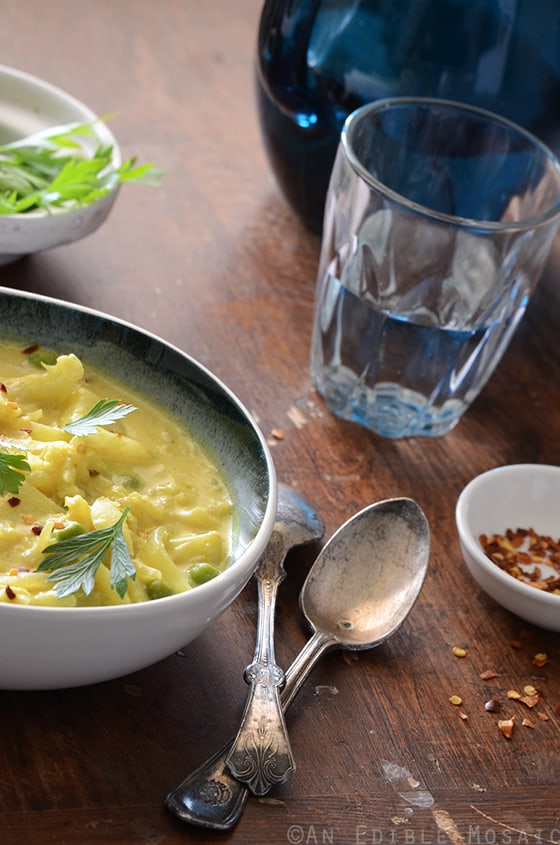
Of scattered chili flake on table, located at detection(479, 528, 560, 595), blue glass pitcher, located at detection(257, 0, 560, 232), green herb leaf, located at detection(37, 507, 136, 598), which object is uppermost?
blue glass pitcher, located at detection(257, 0, 560, 232)

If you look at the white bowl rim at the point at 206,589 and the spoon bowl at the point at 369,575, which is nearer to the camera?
the white bowl rim at the point at 206,589

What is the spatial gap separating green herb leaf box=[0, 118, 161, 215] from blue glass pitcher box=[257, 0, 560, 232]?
1.01 ft

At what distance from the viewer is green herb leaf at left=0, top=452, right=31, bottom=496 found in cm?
125

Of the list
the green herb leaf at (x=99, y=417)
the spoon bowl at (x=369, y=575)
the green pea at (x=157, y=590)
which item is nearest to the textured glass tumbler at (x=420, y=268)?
the spoon bowl at (x=369, y=575)

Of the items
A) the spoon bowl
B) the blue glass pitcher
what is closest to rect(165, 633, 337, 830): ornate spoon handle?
the spoon bowl

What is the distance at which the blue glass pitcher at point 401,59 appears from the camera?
1.94 meters

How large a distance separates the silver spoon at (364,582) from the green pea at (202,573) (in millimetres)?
178

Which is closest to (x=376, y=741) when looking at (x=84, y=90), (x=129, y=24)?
(x=84, y=90)

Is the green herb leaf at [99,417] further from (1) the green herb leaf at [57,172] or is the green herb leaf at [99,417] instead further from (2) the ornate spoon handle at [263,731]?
(1) the green herb leaf at [57,172]

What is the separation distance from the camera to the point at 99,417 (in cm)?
139

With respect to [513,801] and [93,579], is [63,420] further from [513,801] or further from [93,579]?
[513,801]

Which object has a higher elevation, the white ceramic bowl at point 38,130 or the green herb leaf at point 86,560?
Answer: the green herb leaf at point 86,560

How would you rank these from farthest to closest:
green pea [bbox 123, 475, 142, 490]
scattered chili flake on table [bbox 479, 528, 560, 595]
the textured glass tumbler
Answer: the textured glass tumbler
scattered chili flake on table [bbox 479, 528, 560, 595]
green pea [bbox 123, 475, 142, 490]

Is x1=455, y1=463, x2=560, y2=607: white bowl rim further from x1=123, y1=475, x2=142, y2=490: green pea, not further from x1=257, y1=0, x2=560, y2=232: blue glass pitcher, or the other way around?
x1=257, y1=0, x2=560, y2=232: blue glass pitcher
